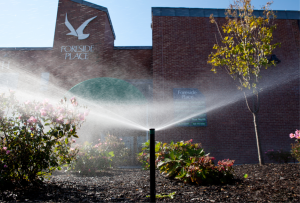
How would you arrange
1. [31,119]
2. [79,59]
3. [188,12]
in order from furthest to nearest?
[79,59] → [188,12] → [31,119]

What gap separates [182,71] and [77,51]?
6.39 m

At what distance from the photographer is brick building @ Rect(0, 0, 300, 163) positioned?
9805 mm

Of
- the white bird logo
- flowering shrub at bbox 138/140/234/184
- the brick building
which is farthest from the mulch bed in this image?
the white bird logo

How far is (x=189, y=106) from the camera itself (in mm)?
9930

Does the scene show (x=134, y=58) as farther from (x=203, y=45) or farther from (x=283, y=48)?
(x=283, y=48)

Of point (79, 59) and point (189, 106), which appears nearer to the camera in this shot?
point (189, 106)

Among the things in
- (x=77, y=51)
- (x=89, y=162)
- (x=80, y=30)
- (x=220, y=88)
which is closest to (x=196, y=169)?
(x=89, y=162)

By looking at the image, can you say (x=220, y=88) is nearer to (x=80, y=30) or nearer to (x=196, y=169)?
(x=196, y=169)

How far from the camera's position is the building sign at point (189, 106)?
9.77 metres

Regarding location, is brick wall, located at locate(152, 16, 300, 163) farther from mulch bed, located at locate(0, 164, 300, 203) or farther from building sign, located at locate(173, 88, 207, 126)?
mulch bed, located at locate(0, 164, 300, 203)

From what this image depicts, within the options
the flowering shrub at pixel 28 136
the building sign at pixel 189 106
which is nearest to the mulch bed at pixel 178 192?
the flowering shrub at pixel 28 136

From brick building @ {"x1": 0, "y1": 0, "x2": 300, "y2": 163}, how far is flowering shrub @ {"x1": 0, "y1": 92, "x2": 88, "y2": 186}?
6.38 meters

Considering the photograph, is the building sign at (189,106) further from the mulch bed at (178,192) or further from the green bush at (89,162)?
the mulch bed at (178,192)

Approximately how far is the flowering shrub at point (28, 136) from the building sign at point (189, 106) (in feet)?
21.4
